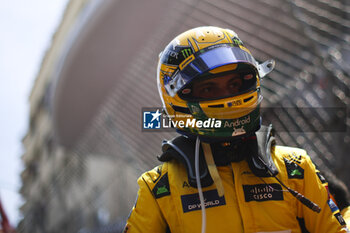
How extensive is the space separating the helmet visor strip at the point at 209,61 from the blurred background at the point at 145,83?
2.84 meters

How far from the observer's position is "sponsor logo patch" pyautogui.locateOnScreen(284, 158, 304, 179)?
83.7 inches

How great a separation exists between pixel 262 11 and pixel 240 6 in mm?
444

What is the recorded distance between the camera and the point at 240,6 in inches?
262

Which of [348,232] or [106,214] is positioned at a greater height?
[348,232]

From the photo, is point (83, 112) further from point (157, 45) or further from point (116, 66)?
point (157, 45)

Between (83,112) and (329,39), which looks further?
(83,112)

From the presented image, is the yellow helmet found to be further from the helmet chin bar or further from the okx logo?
the okx logo

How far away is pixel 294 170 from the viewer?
→ 7.03ft

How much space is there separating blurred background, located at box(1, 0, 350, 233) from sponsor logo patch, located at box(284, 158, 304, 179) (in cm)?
272

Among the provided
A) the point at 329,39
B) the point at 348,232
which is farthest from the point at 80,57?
the point at 348,232

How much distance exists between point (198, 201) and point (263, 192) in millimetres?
308

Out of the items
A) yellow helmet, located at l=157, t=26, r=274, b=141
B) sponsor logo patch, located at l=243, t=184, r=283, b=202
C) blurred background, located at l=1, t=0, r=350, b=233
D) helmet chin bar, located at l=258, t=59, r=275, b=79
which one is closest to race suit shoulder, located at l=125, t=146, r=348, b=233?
sponsor logo patch, located at l=243, t=184, r=283, b=202

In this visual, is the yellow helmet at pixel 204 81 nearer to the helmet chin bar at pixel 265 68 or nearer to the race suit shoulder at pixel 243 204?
the helmet chin bar at pixel 265 68

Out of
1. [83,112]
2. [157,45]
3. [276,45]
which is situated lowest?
[83,112]
